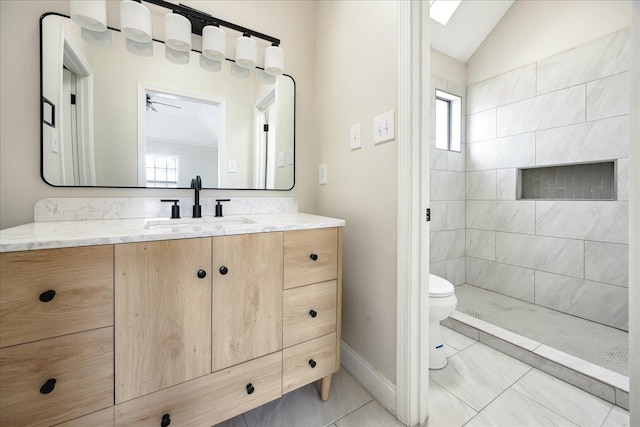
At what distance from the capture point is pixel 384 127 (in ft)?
3.93

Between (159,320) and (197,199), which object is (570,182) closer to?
(197,199)

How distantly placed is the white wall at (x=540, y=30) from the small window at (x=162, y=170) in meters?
3.05

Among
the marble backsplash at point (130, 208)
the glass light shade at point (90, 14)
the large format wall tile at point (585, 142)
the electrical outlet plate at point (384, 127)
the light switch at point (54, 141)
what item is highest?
the glass light shade at point (90, 14)

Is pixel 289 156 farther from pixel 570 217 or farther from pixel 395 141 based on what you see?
pixel 570 217

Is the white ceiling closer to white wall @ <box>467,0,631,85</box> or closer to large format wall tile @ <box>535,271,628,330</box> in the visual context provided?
white wall @ <box>467,0,631,85</box>

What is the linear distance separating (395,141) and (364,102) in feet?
1.09

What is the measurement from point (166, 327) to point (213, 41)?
1396 millimetres

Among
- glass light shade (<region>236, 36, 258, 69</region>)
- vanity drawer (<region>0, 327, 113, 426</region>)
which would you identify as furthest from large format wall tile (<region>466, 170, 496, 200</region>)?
vanity drawer (<region>0, 327, 113, 426</region>)

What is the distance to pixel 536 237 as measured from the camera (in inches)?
92.4

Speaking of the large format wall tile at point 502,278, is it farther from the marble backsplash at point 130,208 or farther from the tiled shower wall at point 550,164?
the marble backsplash at point 130,208

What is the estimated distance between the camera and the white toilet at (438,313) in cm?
147

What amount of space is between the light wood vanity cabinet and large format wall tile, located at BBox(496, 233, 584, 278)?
7.26ft

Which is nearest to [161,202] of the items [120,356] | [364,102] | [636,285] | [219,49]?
[120,356]

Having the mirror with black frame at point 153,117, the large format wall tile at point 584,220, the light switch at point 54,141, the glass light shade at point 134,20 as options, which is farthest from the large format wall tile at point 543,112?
the light switch at point 54,141
